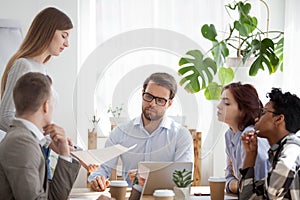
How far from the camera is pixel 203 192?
2.17 meters

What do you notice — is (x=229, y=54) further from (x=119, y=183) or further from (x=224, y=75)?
(x=119, y=183)

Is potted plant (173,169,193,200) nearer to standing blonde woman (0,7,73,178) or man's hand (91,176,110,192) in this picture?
man's hand (91,176,110,192)

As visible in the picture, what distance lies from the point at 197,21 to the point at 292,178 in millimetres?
629

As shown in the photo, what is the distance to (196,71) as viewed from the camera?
179 centimetres

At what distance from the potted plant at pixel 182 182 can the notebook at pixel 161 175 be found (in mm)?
13

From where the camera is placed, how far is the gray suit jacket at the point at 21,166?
63.6 inches

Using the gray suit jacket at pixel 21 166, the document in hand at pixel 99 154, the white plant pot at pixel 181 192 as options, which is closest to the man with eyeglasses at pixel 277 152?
the white plant pot at pixel 181 192

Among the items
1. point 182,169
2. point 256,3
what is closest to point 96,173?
point 182,169

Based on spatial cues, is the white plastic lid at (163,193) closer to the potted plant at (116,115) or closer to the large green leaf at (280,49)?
the potted plant at (116,115)

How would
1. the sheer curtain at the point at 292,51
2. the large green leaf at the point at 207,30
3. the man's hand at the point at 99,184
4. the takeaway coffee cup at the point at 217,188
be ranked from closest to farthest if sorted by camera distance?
the large green leaf at the point at 207,30 < the takeaway coffee cup at the point at 217,188 < the man's hand at the point at 99,184 < the sheer curtain at the point at 292,51

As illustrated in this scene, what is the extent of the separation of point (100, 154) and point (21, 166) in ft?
0.90

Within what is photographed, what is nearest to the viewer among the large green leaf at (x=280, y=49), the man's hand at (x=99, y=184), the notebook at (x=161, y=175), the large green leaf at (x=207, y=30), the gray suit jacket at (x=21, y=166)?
the gray suit jacket at (x=21, y=166)

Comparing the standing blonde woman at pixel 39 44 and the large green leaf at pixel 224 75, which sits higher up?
the standing blonde woman at pixel 39 44

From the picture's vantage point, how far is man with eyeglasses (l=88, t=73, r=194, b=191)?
1749 millimetres
